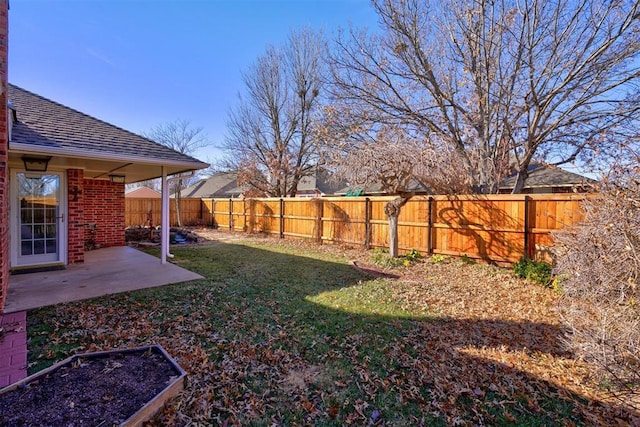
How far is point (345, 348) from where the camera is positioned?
3580mm

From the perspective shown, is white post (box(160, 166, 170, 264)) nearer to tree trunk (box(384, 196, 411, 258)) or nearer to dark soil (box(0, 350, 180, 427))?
dark soil (box(0, 350, 180, 427))

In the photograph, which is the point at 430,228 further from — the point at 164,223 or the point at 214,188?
the point at 214,188

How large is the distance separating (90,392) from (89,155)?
479 centimetres

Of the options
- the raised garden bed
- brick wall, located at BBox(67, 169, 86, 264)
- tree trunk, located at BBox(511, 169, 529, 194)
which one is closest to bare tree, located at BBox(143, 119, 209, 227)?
brick wall, located at BBox(67, 169, 86, 264)

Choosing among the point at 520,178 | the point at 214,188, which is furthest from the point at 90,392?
the point at 214,188

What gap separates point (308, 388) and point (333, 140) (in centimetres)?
942

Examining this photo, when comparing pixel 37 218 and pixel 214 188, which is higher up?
pixel 214 188

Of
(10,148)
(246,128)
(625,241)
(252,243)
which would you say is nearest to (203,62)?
(246,128)

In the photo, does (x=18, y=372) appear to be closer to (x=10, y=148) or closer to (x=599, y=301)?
(x=10, y=148)

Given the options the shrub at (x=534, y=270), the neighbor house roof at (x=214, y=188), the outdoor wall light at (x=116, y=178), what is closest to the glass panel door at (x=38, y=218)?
the outdoor wall light at (x=116, y=178)

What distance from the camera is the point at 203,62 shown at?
1373 centimetres

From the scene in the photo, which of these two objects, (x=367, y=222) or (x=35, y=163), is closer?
(x=35, y=163)

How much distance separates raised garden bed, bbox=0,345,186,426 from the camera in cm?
213

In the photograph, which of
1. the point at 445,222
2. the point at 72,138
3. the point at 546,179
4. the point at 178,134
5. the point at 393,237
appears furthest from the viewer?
the point at 178,134
